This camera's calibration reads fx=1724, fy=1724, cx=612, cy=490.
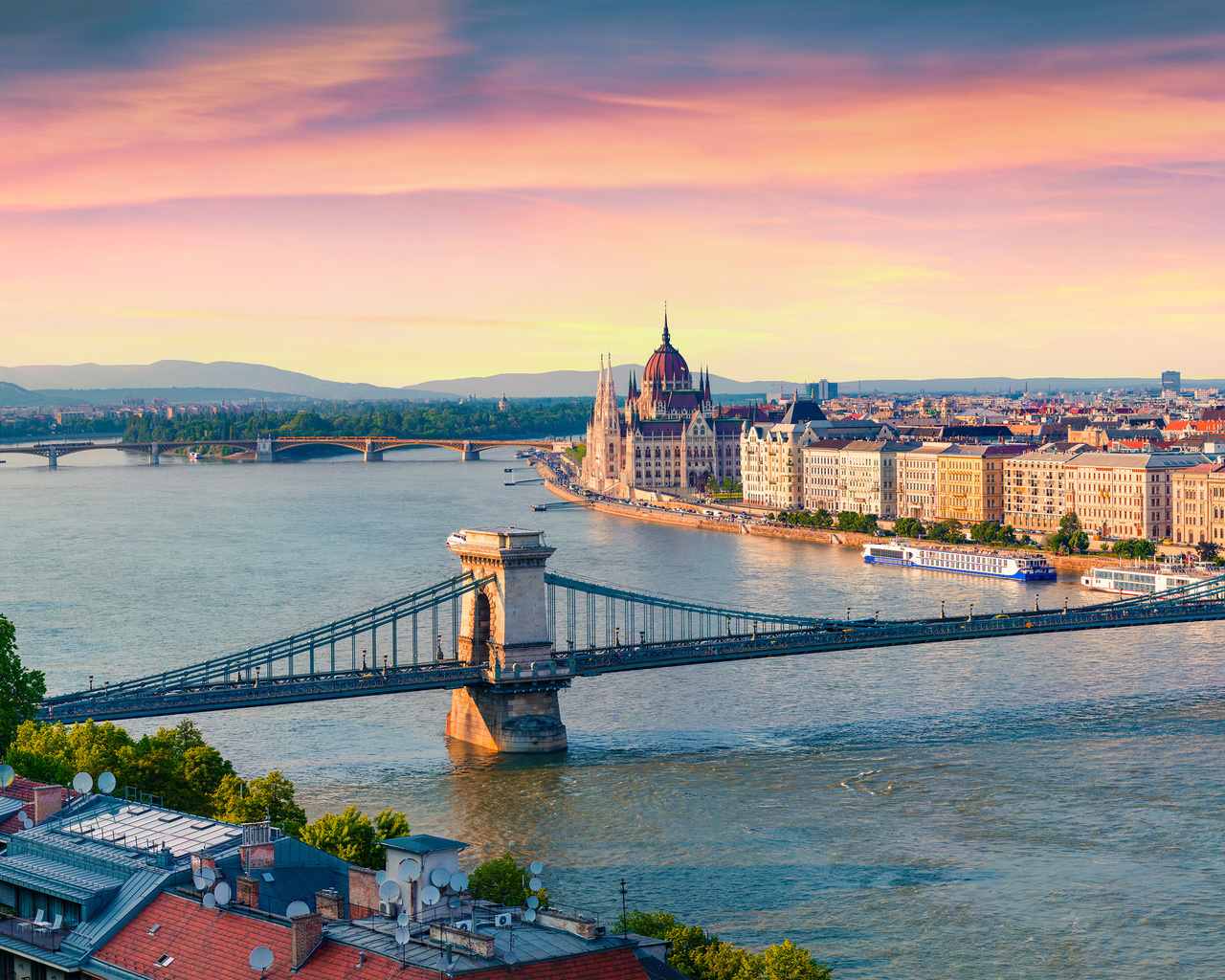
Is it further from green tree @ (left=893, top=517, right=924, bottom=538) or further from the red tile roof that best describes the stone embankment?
the red tile roof

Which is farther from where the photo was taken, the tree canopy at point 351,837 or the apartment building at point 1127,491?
the apartment building at point 1127,491

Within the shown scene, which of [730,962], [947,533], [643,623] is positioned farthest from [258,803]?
[947,533]

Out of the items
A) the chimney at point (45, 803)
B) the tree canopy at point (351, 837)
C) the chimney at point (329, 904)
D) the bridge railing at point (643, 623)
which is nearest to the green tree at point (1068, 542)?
the bridge railing at point (643, 623)

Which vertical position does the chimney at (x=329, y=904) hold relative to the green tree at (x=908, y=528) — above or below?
above

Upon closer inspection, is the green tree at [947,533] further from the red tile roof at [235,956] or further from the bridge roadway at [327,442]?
the bridge roadway at [327,442]

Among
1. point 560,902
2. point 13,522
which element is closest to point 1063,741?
point 560,902

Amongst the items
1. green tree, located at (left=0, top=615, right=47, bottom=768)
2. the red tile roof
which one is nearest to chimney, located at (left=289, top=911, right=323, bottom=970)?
the red tile roof

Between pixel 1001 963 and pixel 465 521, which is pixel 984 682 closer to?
pixel 1001 963
